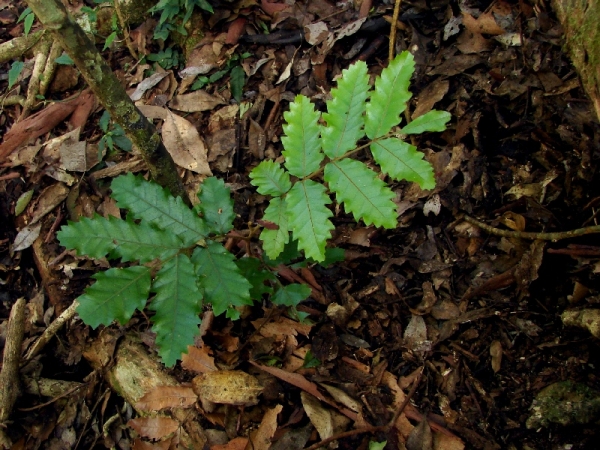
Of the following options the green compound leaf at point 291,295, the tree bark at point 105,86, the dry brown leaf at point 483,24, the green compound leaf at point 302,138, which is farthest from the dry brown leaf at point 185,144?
the dry brown leaf at point 483,24

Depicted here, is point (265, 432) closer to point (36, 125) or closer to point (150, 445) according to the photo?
point (150, 445)

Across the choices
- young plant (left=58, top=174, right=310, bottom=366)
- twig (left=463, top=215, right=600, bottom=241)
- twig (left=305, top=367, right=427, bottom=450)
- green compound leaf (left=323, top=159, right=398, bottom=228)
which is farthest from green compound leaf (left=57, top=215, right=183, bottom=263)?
twig (left=463, top=215, right=600, bottom=241)

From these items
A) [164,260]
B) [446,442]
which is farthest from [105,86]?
[446,442]

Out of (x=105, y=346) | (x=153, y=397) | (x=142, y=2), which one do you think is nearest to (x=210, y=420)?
(x=153, y=397)

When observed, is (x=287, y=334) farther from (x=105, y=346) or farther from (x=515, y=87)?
(x=515, y=87)

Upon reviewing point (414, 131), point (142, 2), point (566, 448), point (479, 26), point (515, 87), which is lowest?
point (566, 448)

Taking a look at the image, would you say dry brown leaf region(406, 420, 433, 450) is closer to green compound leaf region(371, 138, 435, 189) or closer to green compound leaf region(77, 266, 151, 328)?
green compound leaf region(371, 138, 435, 189)
